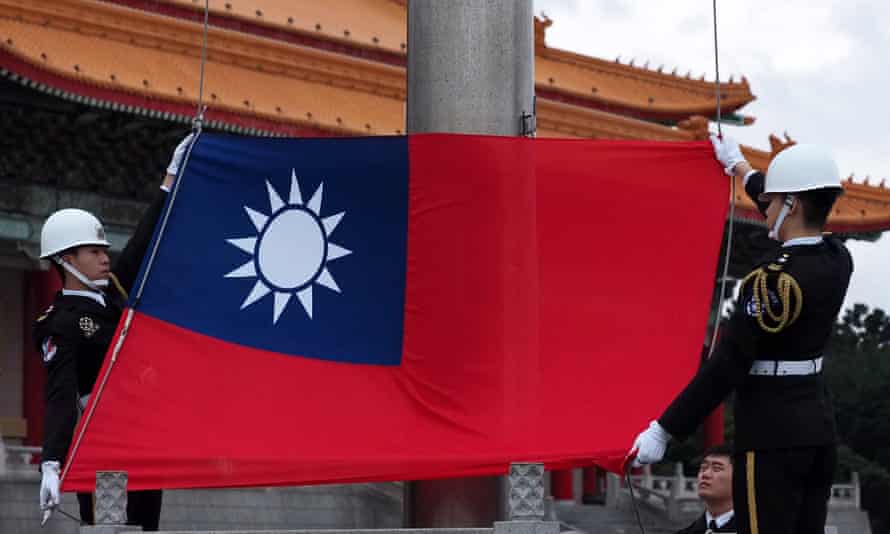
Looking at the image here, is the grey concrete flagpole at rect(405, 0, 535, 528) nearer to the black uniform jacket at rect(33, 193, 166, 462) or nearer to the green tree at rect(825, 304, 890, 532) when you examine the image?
the black uniform jacket at rect(33, 193, 166, 462)

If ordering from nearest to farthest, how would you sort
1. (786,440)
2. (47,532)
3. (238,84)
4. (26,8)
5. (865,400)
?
(786,440), (47,532), (26,8), (238,84), (865,400)

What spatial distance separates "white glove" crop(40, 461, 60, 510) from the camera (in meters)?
7.01

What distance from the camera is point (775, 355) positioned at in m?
5.96

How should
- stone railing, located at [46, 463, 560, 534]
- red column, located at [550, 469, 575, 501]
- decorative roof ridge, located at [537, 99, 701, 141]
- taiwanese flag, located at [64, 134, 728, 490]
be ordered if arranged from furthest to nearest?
red column, located at [550, 469, 575, 501] < decorative roof ridge, located at [537, 99, 701, 141] < taiwanese flag, located at [64, 134, 728, 490] < stone railing, located at [46, 463, 560, 534]

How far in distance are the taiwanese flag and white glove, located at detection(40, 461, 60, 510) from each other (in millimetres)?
235

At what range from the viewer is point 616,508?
26797 millimetres

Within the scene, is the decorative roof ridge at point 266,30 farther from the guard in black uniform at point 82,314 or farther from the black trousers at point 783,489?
the black trousers at point 783,489

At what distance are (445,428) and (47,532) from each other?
497 inches

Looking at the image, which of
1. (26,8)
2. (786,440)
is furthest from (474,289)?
(26,8)

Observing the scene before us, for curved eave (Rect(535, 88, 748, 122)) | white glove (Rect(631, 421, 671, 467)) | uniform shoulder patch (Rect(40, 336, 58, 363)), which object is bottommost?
white glove (Rect(631, 421, 671, 467))

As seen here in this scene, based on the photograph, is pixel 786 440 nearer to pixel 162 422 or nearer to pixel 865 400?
pixel 162 422

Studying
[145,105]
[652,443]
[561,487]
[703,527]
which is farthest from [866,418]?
[652,443]

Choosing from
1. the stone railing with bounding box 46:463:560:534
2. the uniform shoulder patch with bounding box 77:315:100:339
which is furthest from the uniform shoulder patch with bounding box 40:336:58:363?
the stone railing with bounding box 46:463:560:534

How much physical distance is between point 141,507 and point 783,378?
293cm
